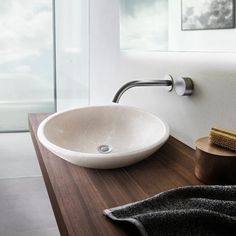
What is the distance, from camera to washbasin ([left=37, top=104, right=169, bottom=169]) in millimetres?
1236

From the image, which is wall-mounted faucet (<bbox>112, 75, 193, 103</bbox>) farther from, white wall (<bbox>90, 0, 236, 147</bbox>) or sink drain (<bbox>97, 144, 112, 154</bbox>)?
sink drain (<bbox>97, 144, 112, 154</bbox>)

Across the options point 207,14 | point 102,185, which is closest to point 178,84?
point 207,14

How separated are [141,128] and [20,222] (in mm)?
1516

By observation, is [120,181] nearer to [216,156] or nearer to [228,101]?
[216,156]

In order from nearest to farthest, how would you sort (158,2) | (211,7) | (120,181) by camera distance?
(120,181), (211,7), (158,2)

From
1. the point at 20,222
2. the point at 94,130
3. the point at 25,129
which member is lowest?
the point at 20,222

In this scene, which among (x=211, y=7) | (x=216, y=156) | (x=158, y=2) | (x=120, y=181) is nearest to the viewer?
(x=216, y=156)

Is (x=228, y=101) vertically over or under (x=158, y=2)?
under

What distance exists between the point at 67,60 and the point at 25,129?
667mm

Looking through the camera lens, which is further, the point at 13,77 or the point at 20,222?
the point at 13,77

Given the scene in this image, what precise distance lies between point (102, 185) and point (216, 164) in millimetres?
296

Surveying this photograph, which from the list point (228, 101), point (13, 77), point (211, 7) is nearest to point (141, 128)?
point (228, 101)

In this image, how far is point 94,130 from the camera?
139cm

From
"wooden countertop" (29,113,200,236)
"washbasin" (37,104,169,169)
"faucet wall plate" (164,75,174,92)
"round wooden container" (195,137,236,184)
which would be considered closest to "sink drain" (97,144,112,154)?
"washbasin" (37,104,169,169)
